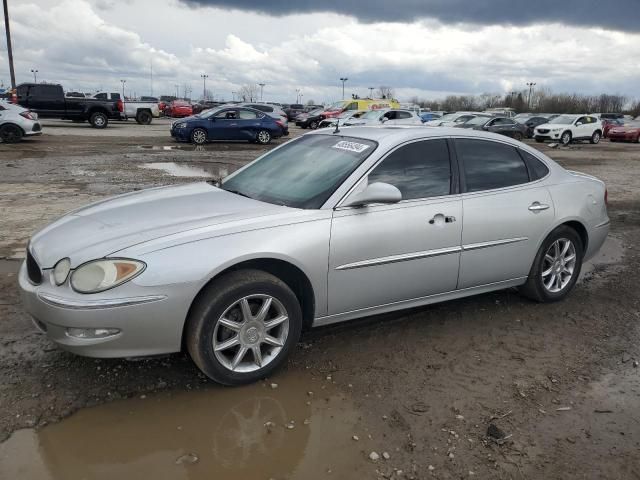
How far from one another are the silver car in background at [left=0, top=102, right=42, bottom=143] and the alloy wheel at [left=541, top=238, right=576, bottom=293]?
59.1 feet

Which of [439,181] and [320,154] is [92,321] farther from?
[439,181]

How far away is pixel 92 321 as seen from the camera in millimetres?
3006

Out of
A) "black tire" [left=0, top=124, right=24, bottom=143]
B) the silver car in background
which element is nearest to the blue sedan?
the silver car in background

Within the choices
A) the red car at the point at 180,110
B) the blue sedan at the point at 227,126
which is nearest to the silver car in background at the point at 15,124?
the blue sedan at the point at 227,126

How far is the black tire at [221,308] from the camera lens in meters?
3.21

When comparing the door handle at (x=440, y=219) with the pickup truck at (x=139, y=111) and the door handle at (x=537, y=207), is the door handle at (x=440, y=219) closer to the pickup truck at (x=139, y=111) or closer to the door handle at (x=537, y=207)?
the door handle at (x=537, y=207)

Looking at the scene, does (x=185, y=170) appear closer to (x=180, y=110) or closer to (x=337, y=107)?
(x=337, y=107)

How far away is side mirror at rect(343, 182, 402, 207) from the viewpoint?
364cm

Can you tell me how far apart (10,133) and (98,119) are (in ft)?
33.8

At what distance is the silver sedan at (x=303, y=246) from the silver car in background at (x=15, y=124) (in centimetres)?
1629

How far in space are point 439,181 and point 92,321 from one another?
2651 mm

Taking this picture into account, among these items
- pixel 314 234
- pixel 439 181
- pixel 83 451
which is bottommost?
pixel 83 451

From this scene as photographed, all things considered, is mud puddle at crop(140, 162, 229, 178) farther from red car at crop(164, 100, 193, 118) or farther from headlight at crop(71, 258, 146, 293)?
red car at crop(164, 100, 193, 118)

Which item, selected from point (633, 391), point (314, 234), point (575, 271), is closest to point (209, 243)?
point (314, 234)
